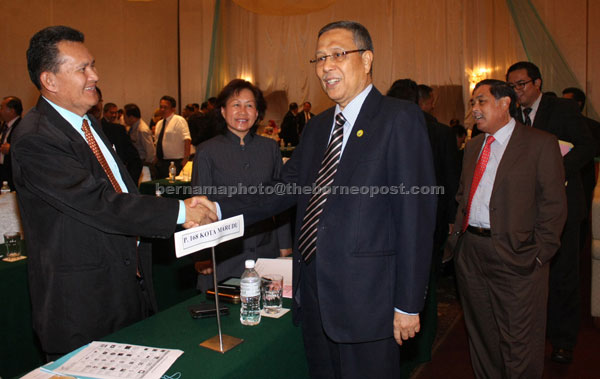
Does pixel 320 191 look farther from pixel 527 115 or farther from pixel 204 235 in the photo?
pixel 527 115

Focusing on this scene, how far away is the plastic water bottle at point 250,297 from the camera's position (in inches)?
65.9

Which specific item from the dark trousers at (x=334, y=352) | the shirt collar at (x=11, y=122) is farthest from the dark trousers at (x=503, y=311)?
the shirt collar at (x=11, y=122)

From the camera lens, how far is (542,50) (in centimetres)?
952

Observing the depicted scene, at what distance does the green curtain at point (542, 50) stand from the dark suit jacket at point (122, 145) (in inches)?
326

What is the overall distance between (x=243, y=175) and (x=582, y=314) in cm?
347

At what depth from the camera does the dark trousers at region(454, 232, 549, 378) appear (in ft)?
8.07

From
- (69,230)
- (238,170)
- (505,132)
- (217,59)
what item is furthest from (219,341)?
(217,59)

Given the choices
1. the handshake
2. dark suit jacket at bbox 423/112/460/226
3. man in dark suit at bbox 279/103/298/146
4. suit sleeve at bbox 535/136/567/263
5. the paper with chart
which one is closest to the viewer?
the paper with chart

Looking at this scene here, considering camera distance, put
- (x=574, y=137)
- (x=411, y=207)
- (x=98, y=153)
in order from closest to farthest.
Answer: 1. (x=411, y=207)
2. (x=98, y=153)
3. (x=574, y=137)

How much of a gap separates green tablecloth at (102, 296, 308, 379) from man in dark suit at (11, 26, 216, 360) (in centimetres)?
20

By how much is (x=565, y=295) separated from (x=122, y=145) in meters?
4.49

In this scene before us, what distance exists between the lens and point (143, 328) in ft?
5.43

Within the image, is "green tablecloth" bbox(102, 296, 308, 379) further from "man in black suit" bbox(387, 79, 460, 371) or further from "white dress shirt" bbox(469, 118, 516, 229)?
"man in black suit" bbox(387, 79, 460, 371)

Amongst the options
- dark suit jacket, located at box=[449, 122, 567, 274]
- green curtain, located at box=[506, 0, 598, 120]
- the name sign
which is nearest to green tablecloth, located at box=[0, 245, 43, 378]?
the name sign
